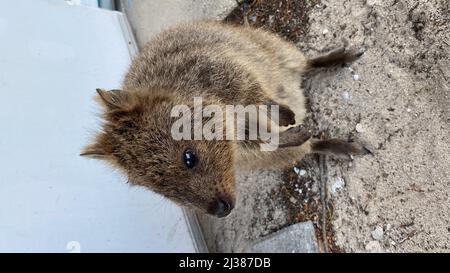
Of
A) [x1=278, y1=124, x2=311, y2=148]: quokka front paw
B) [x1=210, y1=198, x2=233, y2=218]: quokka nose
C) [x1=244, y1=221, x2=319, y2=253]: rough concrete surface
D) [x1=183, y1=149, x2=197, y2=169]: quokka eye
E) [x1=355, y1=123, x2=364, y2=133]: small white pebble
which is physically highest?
[x1=183, y1=149, x2=197, y2=169]: quokka eye

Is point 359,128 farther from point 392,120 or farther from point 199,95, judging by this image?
point 199,95

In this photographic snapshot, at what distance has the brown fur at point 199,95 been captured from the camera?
2680 mm

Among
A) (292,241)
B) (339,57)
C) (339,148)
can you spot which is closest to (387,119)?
(339,148)

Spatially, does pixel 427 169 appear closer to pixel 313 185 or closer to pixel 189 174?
pixel 313 185

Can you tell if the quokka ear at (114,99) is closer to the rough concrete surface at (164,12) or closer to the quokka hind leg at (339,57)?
the quokka hind leg at (339,57)

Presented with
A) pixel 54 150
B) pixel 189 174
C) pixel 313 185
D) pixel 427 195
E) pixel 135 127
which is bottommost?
pixel 313 185

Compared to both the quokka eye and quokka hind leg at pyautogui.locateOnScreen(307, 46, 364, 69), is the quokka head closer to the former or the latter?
the quokka eye

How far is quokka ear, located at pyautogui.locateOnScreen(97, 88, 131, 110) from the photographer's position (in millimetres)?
2605

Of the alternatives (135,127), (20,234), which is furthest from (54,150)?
(135,127)

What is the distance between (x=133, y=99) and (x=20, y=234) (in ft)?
4.67

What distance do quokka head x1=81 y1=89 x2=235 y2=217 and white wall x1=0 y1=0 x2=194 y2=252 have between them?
84 cm

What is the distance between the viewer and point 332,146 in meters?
3.42

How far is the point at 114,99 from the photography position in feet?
8.68

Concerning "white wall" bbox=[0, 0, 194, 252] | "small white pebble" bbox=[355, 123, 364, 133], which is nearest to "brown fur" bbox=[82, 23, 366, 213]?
"small white pebble" bbox=[355, 123, 364, 133]
